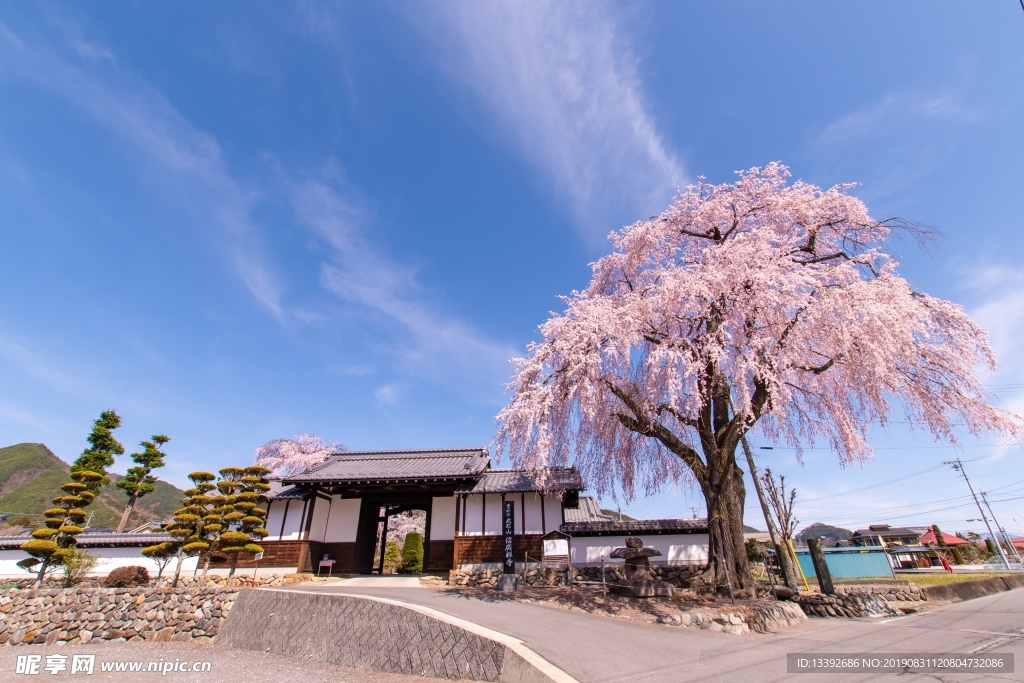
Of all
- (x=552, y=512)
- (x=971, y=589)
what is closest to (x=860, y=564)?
(x=971, y=589)

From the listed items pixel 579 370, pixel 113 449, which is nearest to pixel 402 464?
pixel 579 370

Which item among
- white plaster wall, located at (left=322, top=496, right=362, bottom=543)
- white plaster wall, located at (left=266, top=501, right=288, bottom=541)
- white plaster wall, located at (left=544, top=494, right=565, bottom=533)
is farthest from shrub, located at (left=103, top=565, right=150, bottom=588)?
white plaster wall, located at (left=544, top=494, right=565, bottom=533)

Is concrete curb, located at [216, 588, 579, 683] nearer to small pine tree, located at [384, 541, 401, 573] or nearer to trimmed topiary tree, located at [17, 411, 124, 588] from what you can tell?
trimmed topiary tree, located at [17, 411, 124, 588]

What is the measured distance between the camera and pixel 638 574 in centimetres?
1134

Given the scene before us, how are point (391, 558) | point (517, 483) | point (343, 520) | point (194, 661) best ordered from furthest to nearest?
point (391, 558) < point (343, 520) < point (517, 483) < point (194, 661)

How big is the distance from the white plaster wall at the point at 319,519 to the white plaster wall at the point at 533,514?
8.19m

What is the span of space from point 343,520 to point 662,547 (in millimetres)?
12150

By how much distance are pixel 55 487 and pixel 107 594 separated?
51.5 meters

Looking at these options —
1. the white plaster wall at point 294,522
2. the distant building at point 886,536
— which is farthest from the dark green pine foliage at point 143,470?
the distant building at point 886,536

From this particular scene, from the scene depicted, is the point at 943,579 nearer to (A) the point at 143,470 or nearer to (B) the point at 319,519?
(B) the point at 319,519

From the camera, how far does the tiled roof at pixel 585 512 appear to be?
1839 cm

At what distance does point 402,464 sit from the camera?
63.4 feet

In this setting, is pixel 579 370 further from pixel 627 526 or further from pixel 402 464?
pixel 402 464

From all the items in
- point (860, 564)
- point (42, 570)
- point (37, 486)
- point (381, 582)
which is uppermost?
point (37, 486)
